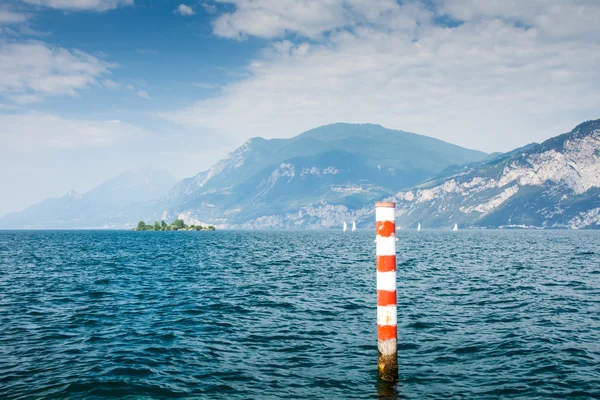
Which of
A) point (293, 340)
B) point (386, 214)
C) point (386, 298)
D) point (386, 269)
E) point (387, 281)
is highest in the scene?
point (386, 214)

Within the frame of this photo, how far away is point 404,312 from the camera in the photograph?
25.5 meters

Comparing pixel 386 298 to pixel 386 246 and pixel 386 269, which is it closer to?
pixel 386 269

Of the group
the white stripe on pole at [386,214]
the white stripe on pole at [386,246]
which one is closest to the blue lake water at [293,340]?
the white stripe on pole at [386,246]

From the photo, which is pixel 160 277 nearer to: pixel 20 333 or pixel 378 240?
pixel 20 333

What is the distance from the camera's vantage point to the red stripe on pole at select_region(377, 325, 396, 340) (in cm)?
1223

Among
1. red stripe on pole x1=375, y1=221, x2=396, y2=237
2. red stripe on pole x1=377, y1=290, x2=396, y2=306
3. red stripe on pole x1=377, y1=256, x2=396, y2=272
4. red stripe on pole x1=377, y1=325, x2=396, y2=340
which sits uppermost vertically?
red stripe on pole x1=375, y1=221, x2=396, y2=237

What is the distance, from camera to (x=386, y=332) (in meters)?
12.3

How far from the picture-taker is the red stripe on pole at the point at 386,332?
1223 cm

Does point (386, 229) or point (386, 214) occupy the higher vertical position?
point (386, 214)

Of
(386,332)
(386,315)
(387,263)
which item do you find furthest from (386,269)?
(386,332)

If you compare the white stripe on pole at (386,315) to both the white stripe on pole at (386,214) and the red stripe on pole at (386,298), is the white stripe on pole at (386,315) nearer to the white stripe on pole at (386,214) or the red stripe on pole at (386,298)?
the red stripe on pole at (386,298)

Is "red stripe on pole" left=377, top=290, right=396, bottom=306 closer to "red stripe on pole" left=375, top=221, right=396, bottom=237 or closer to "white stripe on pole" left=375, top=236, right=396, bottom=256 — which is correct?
"white stripe on pole" left=375, top=236, right=396, bottom=256

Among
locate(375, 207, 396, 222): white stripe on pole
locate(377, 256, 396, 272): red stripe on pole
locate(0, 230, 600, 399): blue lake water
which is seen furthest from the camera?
locate(0, 230, 600, 399): blue lake water

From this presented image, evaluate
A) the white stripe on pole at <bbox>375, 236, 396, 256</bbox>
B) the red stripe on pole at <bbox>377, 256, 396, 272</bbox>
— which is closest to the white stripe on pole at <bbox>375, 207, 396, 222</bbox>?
the white stripe on pole at <bbox>375, 236, 396, 256</bbox>
